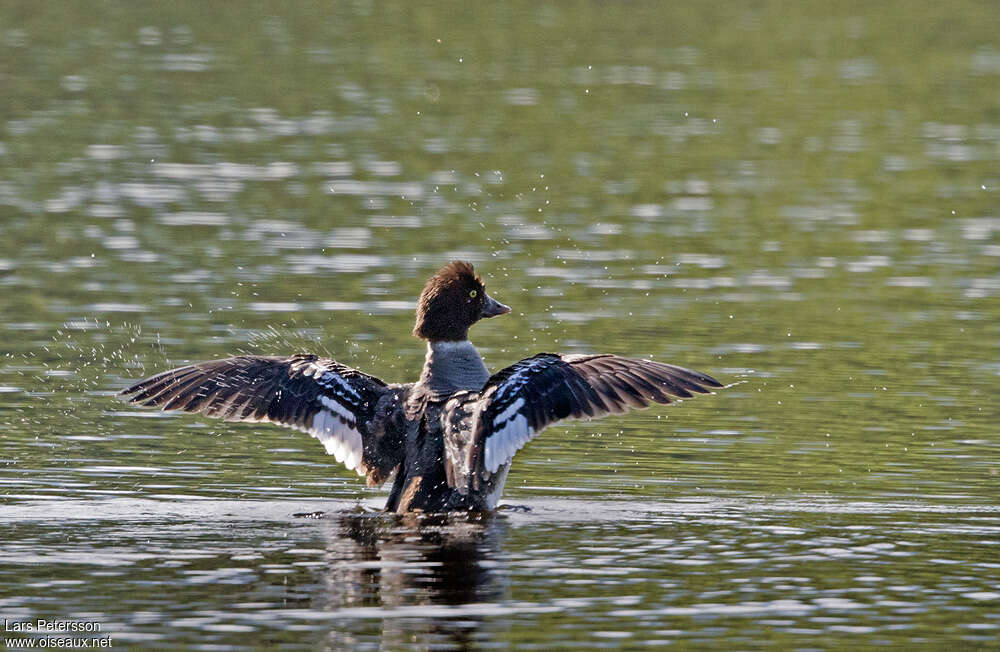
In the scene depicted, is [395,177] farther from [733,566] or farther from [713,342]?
[733,566]

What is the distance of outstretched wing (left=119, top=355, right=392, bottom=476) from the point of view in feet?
42.4

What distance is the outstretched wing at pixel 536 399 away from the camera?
12.3m

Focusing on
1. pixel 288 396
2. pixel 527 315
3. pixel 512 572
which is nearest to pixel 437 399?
pixel 288 396

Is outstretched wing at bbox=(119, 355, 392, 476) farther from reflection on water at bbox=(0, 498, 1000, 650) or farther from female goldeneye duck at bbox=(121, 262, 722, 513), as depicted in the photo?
reflection on water at bbox=(0, 498, 1000, 650)

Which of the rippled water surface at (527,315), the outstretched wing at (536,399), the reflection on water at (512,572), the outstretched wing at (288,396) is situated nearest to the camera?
the reflection on water at (512,572)

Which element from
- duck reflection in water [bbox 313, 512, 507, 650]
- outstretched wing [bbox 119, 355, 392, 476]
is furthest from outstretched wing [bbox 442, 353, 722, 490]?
outstretched wing [bbox 119, 355, 392, 476]

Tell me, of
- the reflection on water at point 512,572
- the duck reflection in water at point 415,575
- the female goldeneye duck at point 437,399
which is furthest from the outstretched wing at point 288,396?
the duck reflection in water at point 415,575

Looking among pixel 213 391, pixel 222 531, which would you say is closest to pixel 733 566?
pixel 222 531

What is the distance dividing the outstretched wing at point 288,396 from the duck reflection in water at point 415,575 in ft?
1.96

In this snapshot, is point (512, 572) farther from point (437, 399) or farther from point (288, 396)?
point (288, 396)

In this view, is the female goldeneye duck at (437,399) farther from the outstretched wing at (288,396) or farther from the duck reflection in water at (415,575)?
the duck reflection in water at (415,575)

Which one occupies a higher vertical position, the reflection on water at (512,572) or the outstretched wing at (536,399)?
the outstretched wing at (536,399)

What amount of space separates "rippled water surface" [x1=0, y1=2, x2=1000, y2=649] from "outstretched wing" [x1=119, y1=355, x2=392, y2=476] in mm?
478

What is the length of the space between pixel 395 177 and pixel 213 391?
16.1 metres
